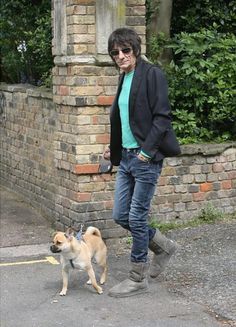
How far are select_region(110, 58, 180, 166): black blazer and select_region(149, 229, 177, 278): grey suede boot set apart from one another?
0.79 metres

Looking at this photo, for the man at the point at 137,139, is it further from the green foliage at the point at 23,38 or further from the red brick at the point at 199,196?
the green foliage at the point at 23,38

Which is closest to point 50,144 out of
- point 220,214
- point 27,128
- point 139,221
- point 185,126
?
point 27,128

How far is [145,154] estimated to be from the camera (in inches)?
203

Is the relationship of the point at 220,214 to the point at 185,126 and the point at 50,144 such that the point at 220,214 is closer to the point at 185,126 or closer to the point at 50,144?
the point at 185,126

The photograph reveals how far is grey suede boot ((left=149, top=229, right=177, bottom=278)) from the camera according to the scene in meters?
5.68

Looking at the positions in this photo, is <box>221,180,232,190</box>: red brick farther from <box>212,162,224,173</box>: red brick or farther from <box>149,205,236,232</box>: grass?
<box>149,205,236,232</box>: grass

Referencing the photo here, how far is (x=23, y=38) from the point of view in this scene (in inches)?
402

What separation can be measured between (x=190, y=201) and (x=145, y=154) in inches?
103

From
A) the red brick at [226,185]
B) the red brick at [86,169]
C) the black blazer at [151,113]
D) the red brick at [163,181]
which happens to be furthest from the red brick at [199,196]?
the black blazer at [151,113]

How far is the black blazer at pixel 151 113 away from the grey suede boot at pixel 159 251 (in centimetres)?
79

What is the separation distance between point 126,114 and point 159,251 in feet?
4.02

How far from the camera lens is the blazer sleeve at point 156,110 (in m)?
5.15

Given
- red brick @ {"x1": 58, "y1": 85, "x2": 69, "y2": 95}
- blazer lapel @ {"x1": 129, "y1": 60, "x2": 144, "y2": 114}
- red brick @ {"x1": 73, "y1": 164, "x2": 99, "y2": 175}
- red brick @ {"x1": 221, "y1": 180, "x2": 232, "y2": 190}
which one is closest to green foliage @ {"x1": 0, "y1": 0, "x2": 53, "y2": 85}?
red brick @ {"x1": 58, "y1": 85, "x2": 69, "y2": 95}

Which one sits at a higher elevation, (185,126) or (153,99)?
(153,99)
